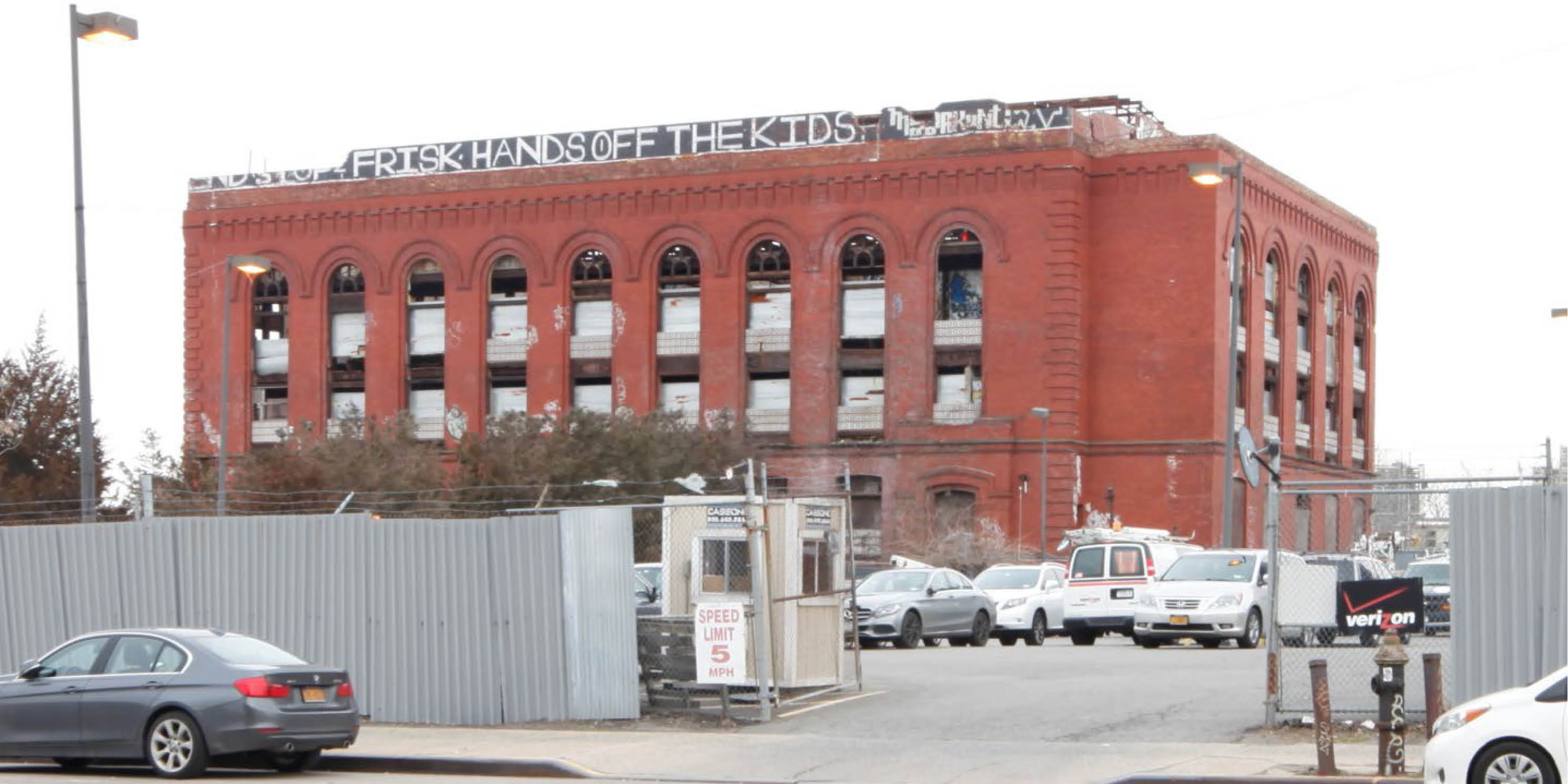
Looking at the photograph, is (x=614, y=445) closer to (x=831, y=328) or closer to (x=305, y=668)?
(x=831, y=328)

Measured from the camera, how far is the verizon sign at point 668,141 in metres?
62.8

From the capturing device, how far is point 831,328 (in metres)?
63.5

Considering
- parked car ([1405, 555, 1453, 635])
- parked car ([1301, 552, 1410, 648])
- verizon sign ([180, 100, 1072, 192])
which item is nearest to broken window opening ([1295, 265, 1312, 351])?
verizon sign ([180, 100, 1072, 192])

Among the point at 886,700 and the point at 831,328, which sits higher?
the point at 831,328

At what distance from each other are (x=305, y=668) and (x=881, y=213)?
149ft

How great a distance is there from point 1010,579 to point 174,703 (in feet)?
79.2

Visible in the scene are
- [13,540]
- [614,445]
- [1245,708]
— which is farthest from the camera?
[614,445]

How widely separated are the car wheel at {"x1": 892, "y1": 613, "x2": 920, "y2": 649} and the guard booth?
39.8 feet

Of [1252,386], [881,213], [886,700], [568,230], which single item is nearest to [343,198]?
[568,230]

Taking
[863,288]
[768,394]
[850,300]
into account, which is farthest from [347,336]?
[863,288]

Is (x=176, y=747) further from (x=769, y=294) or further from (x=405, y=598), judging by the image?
(x=769, y=294)

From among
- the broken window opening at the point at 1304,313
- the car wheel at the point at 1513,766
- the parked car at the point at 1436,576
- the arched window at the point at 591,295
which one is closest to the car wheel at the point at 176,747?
the car wheel at the point at 1513,766

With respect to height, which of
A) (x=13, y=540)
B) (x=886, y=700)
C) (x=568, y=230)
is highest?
(x=568, y=230)

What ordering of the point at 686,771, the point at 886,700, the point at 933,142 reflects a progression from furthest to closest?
the point at 933,142
the point at 886,700
the point at 686,771
